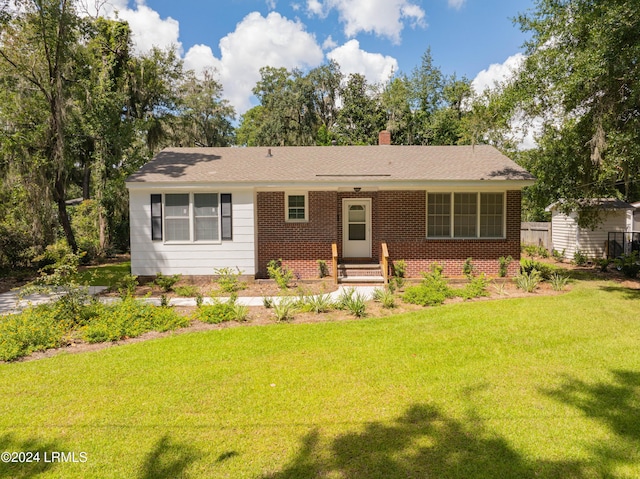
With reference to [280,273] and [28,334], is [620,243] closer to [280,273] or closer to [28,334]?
[280,273]

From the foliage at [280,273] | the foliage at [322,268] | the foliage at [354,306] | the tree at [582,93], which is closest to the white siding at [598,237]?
the tree at [582,93]

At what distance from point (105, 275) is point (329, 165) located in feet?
29.3

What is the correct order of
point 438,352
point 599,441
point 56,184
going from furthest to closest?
point 56,184 < point 438,352 < point 599,441

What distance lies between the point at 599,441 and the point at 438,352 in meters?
2.38

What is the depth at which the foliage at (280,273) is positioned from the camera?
34.7 ft

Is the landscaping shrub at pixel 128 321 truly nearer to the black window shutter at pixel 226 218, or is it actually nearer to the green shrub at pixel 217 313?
the green shrub at pixel 217 313

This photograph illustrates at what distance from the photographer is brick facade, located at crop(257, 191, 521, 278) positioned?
11.8 metres

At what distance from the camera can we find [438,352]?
5738mm

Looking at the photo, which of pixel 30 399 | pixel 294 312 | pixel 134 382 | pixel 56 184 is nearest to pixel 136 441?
pixel 134 382

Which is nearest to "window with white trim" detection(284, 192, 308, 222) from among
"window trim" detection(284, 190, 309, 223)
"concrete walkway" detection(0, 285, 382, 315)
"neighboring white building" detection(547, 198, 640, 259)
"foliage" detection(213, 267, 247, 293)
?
"window trim" detection(284, 190, 309, 223)

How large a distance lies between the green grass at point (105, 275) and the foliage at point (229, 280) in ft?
9.27

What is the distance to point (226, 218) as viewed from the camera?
11586 mm

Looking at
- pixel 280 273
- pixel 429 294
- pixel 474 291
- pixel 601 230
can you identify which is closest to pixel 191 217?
pixel 280 273

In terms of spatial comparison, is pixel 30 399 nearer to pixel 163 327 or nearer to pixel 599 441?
pixel 163 327
